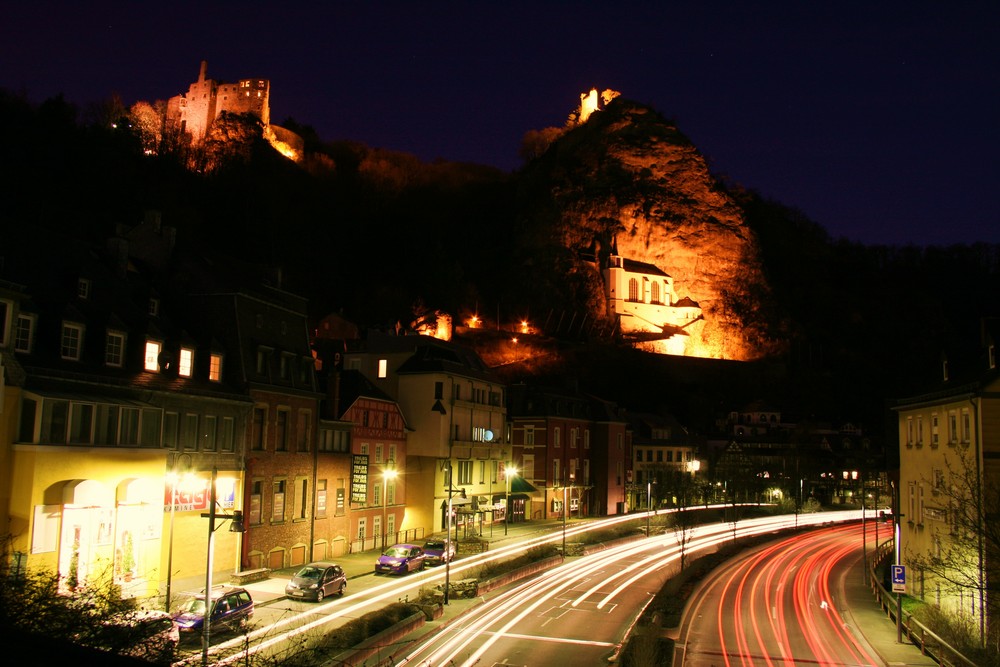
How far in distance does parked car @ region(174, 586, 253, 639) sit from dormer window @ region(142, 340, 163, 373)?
30.6ft

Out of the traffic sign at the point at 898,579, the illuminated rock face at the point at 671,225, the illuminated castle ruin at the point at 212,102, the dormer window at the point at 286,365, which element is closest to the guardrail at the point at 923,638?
the traffic sign at the point at 898,579

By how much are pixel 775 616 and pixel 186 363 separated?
25817mm

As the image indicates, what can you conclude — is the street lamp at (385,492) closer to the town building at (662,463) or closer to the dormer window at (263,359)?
the dormer window at (263,359)

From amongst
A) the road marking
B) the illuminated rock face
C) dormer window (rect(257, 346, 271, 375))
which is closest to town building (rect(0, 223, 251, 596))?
dormer window (rect(257, 346, 271, 375))

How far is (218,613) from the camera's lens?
80.7 ft

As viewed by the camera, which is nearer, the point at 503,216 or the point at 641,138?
the point at 641,138

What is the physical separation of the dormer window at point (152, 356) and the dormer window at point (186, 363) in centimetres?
99

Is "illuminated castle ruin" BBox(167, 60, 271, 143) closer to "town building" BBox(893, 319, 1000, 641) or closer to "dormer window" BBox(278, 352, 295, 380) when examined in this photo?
"dormer window" BBox(278, 352, 295, 380)

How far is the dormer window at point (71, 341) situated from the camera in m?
27.8

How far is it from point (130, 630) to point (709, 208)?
5683 inches

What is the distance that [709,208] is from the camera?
147750mm

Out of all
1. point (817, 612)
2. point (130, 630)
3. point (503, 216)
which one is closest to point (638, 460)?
point (817, 612)

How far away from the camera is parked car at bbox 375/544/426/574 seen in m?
37.6

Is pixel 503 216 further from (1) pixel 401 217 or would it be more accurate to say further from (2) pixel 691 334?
(2) pixel 691 334
